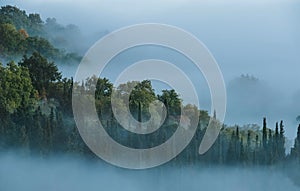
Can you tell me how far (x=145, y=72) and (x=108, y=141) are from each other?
51.2 inches

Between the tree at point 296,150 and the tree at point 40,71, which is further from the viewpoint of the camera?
the tree at point 40,71

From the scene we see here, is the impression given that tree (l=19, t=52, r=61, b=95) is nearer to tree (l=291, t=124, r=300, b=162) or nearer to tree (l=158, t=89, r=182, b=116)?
tree (l=158, t=89, r=182, b=116)

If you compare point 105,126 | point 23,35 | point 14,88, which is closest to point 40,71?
point 14,88

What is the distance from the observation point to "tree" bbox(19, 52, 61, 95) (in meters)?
12.8

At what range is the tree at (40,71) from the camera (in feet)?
41.8

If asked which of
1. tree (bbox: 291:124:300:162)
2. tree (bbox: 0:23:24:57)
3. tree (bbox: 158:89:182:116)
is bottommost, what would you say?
tree (bbox: 291:124:300:162)

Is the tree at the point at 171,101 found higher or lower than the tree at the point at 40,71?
lower

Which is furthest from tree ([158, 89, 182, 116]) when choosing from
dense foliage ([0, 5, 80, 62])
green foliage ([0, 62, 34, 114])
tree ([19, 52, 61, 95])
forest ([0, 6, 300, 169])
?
green foliage ([0, 62, 34, 114])

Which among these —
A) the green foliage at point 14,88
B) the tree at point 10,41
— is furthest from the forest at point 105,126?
the tree at point 10,41

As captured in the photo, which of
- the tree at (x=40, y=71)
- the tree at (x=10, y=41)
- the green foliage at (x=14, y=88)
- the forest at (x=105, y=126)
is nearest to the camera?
the forest at (x=105, y=126)

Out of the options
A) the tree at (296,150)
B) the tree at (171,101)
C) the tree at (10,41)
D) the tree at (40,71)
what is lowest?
the tree at (296,150)

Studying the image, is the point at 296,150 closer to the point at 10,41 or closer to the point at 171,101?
the point at 171,101

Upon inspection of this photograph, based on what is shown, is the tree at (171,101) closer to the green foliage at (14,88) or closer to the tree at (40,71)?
the tree at (40,71)

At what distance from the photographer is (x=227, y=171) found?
1220cm
